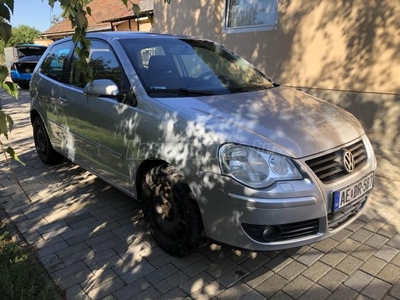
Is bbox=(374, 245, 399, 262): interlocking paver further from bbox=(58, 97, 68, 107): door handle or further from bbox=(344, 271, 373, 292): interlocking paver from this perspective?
bbox=(58, 97, 68, 107): door handle

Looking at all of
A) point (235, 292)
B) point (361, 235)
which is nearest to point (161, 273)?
point (235, 292)

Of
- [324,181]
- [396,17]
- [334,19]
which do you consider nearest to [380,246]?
[324,181]

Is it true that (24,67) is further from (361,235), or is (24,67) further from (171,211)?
(361,235)

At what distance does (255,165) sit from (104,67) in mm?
1949

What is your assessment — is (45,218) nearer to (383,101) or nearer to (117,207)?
(117,207)

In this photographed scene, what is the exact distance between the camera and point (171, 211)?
2664 mm

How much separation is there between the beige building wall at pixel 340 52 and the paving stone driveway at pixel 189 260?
7.17 ft

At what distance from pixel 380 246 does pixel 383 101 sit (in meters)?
3.23

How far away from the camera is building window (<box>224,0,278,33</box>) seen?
22.7 ft

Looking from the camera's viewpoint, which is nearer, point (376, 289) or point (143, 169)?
point (376, 289)

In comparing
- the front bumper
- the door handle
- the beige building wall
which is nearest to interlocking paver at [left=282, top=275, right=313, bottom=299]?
the front bumper

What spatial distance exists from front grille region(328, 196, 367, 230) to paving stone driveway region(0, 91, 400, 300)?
0.40 meters

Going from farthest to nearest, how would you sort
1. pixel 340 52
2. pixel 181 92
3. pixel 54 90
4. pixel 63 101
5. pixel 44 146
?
pixel 340 52 → pixel 44 146 → pixel 54 90 → pixel 63 101 → pixel 181 92

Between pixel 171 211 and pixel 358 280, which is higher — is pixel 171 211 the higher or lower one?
the higher one
